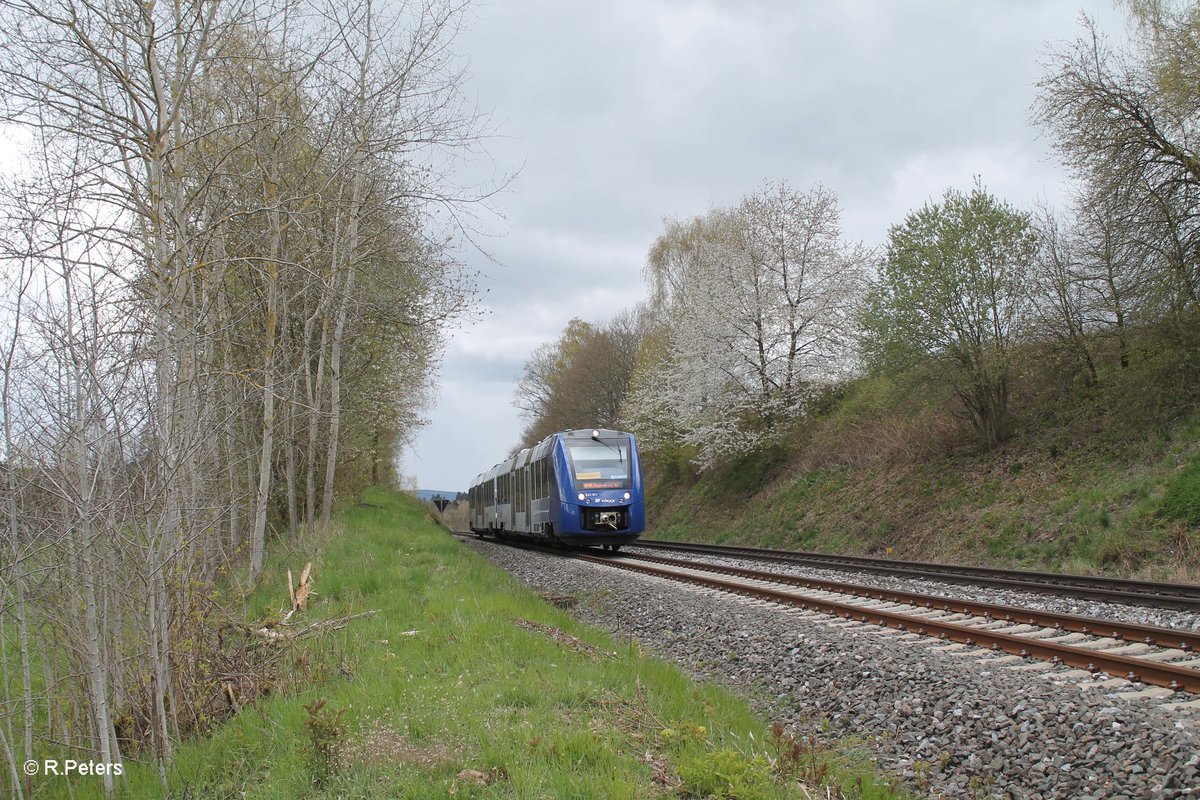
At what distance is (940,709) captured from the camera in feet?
17.6

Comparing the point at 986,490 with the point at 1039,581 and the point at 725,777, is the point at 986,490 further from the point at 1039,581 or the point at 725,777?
the point at 725,777

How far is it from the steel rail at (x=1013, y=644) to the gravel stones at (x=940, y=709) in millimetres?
259

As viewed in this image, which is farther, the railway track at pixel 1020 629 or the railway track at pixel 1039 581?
the railway track at pixel 1039 581

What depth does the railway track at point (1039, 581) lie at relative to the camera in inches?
342

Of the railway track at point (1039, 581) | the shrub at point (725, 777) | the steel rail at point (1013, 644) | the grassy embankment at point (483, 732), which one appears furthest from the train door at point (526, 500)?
the shrub at point (725, 777)

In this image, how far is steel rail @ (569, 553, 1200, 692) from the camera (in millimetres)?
5357

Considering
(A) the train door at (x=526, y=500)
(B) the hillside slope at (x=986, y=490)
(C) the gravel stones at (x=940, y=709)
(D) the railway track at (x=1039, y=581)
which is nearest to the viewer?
(C) the gravel stones at (x=940, y=709)

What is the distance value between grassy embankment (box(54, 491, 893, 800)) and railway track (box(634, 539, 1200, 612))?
18.0 ft

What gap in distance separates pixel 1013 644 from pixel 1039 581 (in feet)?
17.7

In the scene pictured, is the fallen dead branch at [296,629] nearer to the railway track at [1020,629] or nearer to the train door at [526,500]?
the railway track at [1020,629]

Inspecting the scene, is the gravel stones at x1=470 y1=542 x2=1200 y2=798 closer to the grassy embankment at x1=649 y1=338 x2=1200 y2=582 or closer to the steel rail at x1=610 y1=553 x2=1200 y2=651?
the steel rail at x1=610 y1=553 x2=1200 y2=651

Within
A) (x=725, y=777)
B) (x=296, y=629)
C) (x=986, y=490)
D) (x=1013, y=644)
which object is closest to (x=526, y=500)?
(x=986, y=490)

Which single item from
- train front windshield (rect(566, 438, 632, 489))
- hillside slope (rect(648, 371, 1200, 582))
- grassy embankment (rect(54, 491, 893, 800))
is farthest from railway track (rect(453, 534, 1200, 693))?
train front windshield (rect(566, 438, 632, 489))

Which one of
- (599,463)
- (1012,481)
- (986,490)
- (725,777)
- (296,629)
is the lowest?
(725,777)
